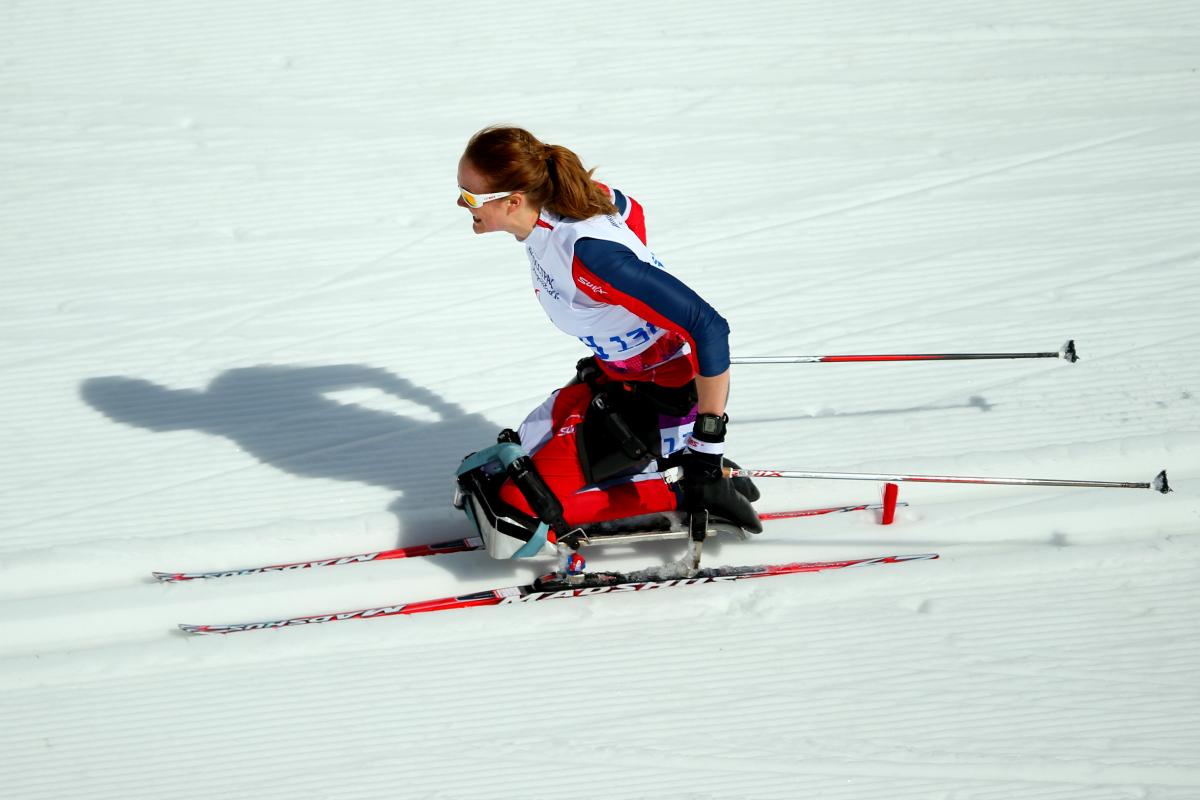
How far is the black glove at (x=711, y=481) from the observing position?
3.49 metres

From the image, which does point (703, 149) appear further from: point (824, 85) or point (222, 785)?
point (222, 785)

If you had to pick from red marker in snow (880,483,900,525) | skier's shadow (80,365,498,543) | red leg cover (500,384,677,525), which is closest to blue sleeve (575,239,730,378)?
red leg cover (500,384,677,525)

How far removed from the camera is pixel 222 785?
349 centimetres

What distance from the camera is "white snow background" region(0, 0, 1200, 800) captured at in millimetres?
3598

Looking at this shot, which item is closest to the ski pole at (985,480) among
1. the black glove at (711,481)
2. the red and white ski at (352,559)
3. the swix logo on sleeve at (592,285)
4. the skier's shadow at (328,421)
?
the black glove at (711,481)

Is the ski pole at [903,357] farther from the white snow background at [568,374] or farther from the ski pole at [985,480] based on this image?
the ski pole at [985,480]

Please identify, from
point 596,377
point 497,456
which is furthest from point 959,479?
point 497,456

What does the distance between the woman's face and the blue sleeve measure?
10.0 inches

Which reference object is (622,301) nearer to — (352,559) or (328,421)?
(352,559)

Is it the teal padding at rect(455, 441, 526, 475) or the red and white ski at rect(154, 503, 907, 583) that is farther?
the red and white ski at rect(154, 503, 907, 583)

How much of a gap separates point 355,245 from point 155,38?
2277 millimetres

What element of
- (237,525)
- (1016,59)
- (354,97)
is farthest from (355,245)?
(1016,59)

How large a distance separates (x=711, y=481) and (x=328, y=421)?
2017 mm

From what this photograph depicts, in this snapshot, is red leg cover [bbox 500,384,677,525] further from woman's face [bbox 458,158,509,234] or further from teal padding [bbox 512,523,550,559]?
woman's face [bbox 458,158,509,234]
